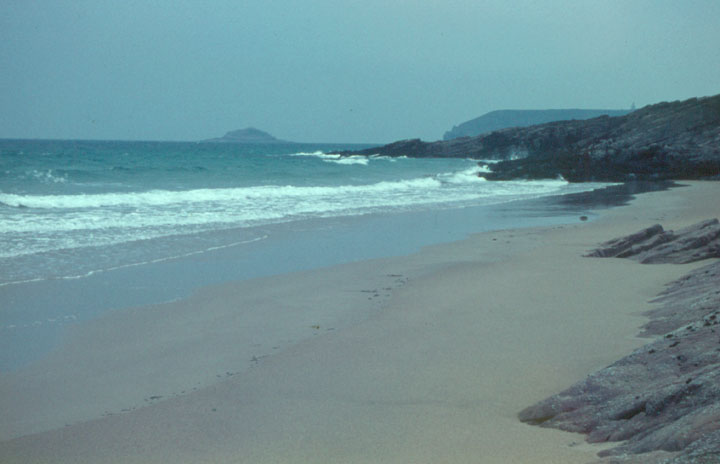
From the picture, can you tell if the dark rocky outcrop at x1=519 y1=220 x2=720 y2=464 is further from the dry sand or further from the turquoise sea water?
the turquoise sea water

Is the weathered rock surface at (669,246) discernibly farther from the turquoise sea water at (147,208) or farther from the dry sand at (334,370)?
the turquoise sea water at (147,208)

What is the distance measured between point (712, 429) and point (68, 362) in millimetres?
4872

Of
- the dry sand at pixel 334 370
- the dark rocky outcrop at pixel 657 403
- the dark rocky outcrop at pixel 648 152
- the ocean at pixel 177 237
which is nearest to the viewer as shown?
the dark rocky outcrop at pixel 657 403

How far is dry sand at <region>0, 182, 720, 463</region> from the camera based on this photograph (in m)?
3.89

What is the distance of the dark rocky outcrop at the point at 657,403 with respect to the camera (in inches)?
110

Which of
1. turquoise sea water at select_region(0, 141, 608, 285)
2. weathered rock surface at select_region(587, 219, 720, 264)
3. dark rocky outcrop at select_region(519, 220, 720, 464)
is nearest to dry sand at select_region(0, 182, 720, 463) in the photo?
dark rocky outcrop at select_region(519, 220, 720, 464)

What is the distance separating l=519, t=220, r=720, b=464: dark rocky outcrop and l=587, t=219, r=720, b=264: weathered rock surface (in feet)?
12.4

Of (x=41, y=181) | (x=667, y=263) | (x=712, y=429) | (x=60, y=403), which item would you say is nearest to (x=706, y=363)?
(x=712, y=429)

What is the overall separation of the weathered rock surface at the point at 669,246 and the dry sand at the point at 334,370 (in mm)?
404

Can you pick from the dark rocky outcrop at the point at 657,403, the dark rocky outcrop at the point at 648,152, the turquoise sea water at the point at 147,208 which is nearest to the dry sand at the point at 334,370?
the dark rocky outcrop at the point at 657,403

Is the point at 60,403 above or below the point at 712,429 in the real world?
below

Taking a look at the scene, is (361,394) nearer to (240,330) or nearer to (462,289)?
(240,330)

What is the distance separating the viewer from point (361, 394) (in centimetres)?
467

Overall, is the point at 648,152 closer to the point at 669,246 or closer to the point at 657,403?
the point at 669,246
